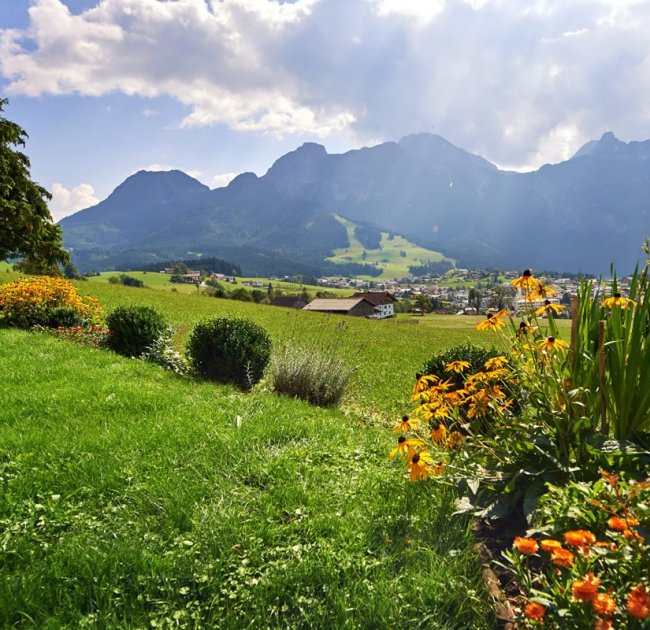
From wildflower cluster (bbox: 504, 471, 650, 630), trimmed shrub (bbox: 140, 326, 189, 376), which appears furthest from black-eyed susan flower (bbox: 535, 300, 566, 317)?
trimmed shrub (bbox: 140, 326, 189, 376)

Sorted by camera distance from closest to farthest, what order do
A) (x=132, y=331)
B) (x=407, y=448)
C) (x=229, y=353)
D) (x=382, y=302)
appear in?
(x=407, y=448), (x=229, y=353), (x=132, y=331), (x=382, y=302)

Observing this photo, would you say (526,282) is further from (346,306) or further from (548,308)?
(346,306)

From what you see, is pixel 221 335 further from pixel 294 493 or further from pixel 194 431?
pixel 294 493

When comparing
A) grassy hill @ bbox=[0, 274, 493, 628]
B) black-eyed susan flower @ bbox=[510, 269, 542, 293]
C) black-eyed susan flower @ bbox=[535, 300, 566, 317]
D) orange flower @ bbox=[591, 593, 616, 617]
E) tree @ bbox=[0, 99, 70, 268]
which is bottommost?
grassy hill @ bbox=[0, 274, 493, 628]

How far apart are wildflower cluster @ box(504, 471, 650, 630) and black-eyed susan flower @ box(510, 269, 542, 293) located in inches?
65.0

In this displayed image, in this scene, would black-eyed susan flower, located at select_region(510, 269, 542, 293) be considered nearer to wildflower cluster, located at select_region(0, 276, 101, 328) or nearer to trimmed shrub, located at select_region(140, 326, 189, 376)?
trimmed shrub, located at select_region(140, 326, 189, 376)

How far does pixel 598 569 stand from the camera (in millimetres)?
2186

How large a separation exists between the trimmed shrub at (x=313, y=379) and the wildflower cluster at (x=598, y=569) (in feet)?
18.4

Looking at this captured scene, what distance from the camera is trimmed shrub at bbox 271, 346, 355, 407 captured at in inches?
312

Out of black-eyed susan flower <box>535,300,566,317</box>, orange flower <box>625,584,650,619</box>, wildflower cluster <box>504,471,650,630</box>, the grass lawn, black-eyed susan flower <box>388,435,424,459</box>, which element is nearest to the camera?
orange flower <box>625,584,650,619</box>

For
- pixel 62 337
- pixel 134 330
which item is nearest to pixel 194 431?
pixel 134 330

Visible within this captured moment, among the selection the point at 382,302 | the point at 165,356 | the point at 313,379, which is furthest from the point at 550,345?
the point at 382,302

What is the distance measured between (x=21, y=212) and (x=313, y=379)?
66.6ft

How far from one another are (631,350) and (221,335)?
6.91m
